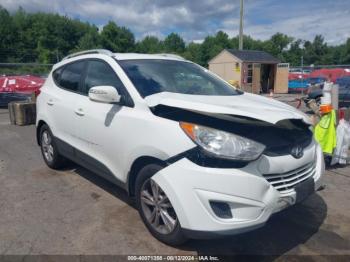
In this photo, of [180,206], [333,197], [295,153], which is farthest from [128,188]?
[333,197]

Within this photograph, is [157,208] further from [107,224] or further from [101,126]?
[101,126]

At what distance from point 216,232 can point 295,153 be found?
3.31ft

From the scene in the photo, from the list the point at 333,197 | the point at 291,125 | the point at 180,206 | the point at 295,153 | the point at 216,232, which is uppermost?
the point at 291,125

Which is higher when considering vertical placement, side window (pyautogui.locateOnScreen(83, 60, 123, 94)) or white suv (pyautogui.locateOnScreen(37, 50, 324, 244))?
side window (pyautogui.locateOnScreen(83, 60, 123, 94))

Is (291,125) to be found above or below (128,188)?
above

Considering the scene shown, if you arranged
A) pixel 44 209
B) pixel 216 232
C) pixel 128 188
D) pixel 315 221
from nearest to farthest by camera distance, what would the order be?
pixel 216 232 < pixel 128 188 < pixel 315 221 < pixel 44 209

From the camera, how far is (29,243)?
3066 millimetres

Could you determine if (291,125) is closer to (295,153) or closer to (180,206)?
(295,153)

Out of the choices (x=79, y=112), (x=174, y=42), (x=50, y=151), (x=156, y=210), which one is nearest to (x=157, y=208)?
(x=156, y=210)

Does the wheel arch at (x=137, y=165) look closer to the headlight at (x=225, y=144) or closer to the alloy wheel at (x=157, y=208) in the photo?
the alloy wheel at (x=157, y=208)

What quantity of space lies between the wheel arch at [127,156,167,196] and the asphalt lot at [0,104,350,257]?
19.0 inches

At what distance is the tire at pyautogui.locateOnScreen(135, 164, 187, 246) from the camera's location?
9.23ft

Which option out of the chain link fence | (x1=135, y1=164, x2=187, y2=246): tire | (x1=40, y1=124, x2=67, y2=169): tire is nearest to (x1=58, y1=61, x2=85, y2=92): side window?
(x1=40, y1=124, x2=67, y2=169): tire

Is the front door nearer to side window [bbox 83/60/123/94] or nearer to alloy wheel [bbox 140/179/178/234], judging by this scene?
side window [bbox 83/60/123/94]
